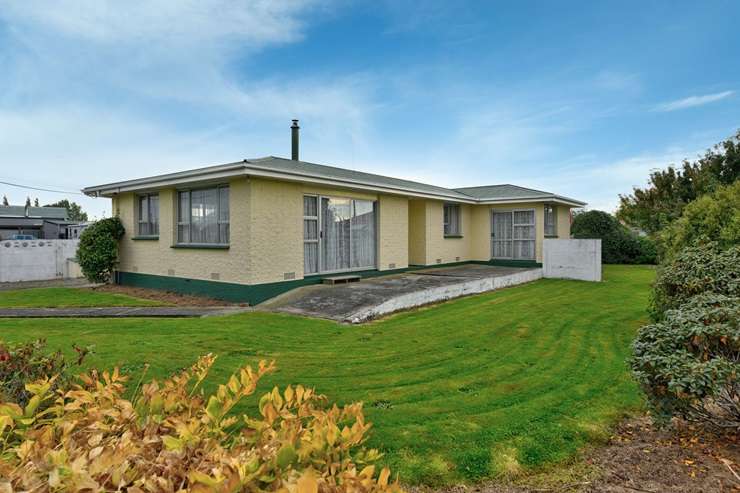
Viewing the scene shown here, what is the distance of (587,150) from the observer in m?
19.3

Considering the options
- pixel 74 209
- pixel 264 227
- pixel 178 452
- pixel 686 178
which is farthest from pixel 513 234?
pixel 74 209

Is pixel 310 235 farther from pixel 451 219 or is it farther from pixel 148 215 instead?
pixel 451 219

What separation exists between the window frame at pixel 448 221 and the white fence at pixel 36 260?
1413cm

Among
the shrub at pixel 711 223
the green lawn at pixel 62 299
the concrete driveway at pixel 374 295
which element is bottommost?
the green lawn at pixel 62 299

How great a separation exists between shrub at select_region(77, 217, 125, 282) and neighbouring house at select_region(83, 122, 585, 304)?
0.36 meters

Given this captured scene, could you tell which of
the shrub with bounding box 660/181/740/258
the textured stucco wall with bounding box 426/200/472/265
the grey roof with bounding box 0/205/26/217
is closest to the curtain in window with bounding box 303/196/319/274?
the textured stucco wall with bounding box 426/200/472/265

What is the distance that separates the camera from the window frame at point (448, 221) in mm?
17842

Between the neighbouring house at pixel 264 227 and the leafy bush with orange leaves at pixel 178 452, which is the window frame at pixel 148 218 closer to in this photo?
the neighbouring house at pixel 264 227

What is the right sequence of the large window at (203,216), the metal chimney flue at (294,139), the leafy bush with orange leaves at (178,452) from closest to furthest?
the leafy bush with orange leaves at (178,452)
the large window at (203,216)
the metal chimney flue at (294,139)

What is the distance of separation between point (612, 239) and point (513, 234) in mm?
8352

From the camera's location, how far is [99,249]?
44.2 feet

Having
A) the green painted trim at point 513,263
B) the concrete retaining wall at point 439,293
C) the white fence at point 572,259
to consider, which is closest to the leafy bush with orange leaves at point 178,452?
the concrete retaining wall at point 439,293

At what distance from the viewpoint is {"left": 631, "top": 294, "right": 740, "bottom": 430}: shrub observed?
3158 mm

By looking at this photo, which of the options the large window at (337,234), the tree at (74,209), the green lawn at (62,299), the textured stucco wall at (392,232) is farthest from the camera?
the tree at (74,209)
